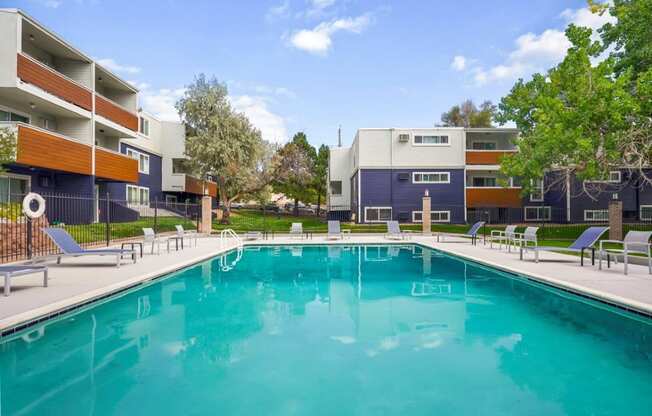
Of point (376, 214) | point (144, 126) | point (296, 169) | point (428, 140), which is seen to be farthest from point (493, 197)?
point (144, 126)

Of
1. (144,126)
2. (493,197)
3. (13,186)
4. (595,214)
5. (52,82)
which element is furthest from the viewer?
(595,214)

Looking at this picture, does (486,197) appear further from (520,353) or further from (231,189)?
(520,353)

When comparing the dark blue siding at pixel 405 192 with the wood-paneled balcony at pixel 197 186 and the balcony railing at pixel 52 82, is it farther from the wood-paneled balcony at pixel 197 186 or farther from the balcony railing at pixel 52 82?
the balcony railing at pixel 52 82

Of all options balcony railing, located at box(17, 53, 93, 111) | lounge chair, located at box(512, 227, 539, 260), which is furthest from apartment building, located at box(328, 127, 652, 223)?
balcony railing, located at box(17, 53, 93, 111)

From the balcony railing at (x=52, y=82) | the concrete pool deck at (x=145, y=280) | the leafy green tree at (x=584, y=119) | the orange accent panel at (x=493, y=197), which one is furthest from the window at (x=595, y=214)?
the balcony railing at (x=52, y=82)

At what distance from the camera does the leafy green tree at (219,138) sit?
98.5 feet

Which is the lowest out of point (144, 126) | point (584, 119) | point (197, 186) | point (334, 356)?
point (334, 356)

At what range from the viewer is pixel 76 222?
19938mm

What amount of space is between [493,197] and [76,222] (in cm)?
2891

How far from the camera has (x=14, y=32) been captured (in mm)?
15438

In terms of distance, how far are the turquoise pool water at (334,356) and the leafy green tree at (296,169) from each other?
1167 inches

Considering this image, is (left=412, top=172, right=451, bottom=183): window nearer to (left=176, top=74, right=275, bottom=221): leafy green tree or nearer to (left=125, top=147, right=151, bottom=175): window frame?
(left=176, top=74, right=275, bottom=221): leafy green tree

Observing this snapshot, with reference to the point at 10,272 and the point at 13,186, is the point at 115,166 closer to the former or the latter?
the point at 13,186

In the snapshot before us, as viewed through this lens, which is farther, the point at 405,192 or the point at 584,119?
the point at 405,192
